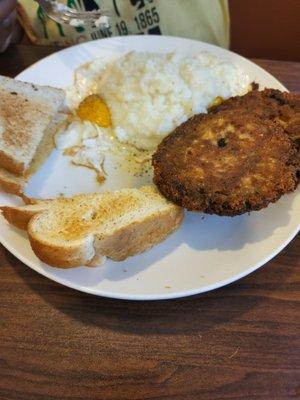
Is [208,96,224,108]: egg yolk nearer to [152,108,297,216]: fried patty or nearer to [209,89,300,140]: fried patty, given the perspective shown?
[209,89,300,140]: fried patty

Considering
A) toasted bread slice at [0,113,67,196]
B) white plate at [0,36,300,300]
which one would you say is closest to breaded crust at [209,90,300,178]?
white plate at [0,36,300,300]

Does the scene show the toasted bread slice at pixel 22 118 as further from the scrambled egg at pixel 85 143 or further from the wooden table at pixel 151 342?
the wooden table at pixel 151 342

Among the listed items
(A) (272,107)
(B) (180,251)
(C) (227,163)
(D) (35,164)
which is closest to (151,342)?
(B) (180,251)

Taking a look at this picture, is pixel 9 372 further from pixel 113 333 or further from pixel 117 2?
pixel 117 2

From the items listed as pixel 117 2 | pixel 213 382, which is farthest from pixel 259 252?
pixel 117 2

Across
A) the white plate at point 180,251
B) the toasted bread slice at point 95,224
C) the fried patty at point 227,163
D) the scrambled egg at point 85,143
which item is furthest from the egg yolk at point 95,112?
the toasted bread slice at point 95,224

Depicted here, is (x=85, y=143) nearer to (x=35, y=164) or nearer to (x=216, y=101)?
(x=35, y=164)
